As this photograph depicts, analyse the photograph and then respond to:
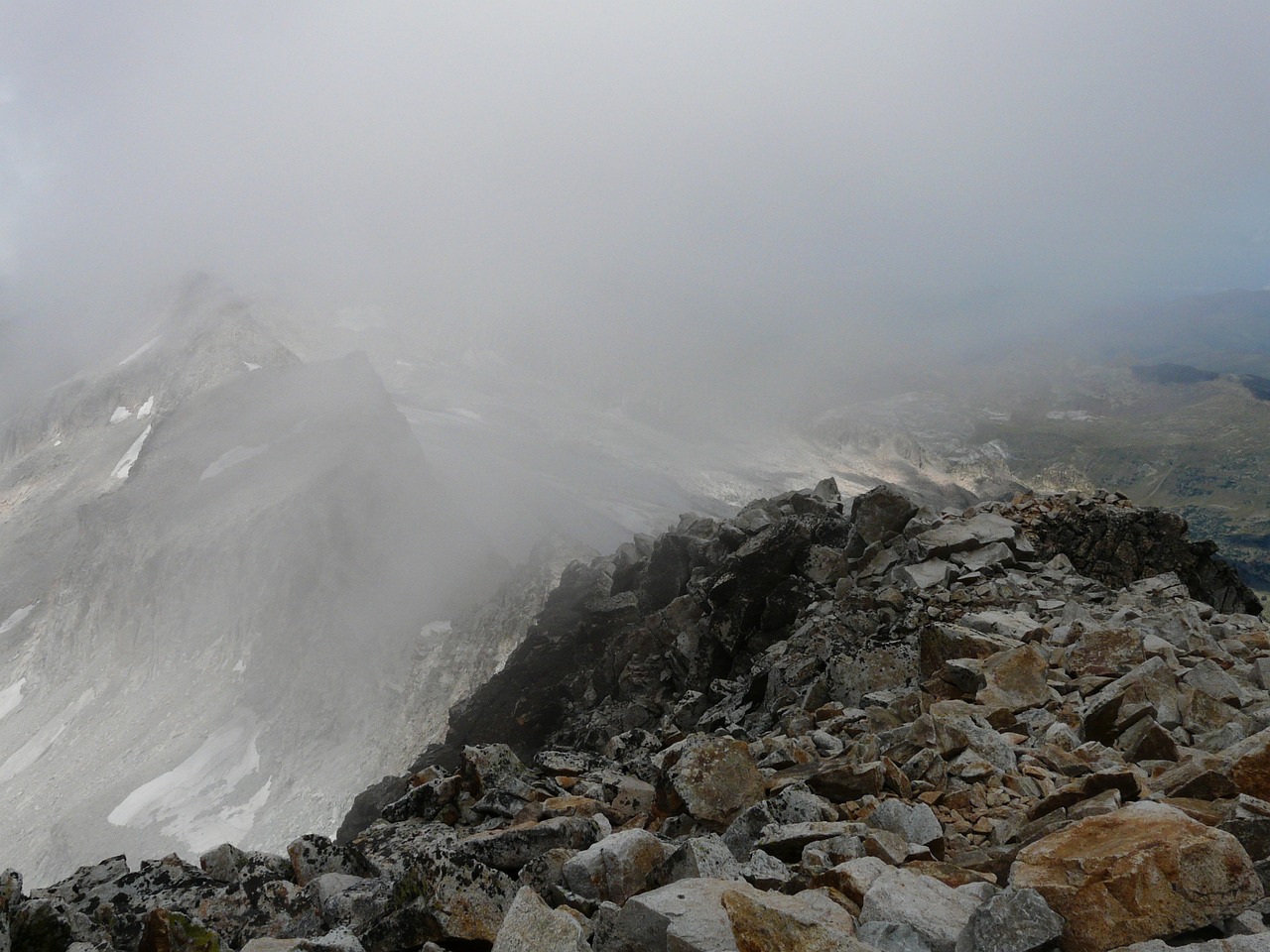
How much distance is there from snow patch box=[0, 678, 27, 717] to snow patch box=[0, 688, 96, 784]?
10.4 m

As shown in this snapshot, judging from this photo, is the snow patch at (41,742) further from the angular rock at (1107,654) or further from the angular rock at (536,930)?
the angular rock at (1107,654)

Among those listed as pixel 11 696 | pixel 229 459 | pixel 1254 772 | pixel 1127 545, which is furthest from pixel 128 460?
pixel 1254 772

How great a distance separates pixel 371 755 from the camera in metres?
76.9

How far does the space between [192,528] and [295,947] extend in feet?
416

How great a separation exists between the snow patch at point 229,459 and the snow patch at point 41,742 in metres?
37.0

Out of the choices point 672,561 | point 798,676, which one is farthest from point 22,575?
point 798,676

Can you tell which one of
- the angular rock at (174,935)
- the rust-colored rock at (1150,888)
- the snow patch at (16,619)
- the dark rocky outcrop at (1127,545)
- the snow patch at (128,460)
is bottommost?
the snow patch at (16,619)

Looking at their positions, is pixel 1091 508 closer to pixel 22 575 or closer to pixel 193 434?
pixel 193 434

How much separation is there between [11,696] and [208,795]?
51.8 m

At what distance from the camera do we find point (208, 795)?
7962 centimetres

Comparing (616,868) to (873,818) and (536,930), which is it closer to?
(536,930)

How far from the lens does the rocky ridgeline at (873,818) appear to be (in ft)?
17.8

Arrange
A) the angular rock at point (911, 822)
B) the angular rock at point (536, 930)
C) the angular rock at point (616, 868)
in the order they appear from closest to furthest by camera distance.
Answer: the angular rock at point (536, 930)
the angular rock at point (616, 868)
the angular rock at point (911, 822)

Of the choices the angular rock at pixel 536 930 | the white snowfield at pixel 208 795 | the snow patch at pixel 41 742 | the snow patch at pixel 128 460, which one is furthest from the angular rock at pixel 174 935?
the snow patch at pixel 128 460
